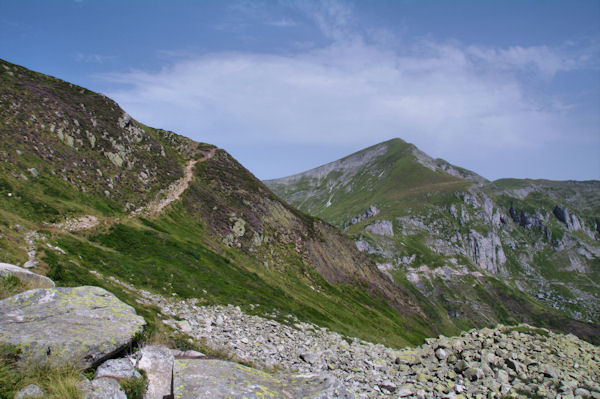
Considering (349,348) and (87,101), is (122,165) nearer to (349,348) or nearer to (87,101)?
(87,101)

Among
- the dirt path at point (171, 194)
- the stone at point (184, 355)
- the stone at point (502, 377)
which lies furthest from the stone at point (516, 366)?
the dirt path at point (171, 194)

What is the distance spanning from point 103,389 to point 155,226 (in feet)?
176

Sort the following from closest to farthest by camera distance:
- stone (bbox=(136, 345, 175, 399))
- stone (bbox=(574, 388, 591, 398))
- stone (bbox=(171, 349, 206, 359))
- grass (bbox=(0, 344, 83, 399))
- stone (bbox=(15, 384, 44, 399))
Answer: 1. stone (bbox=(15, 384, 44, 399))
2. grass (bbox=(0, 344, 83, 399))
3. stone (bbox=(136, 345, 175, 399))
4. stone (bbox=(171, 349, 206, 359))
5. stone (bbox=(574, 388, 591, 398))

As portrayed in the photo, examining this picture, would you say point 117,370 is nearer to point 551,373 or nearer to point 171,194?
point 551,373

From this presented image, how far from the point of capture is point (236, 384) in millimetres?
10445

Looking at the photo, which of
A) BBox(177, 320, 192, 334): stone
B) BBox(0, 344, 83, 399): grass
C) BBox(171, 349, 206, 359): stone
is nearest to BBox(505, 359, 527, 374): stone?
BBox(171, 349, 206, 359): stone

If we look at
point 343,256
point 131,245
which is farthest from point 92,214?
point 343,256

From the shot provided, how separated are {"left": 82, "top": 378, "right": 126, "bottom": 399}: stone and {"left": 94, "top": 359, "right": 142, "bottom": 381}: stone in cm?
28

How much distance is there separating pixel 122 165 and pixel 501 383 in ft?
243

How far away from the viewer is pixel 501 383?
18484 mm

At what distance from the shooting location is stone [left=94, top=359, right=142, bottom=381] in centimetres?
841

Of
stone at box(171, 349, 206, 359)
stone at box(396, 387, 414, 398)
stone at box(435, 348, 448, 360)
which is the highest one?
stone at box(171, 349, 206, 359)

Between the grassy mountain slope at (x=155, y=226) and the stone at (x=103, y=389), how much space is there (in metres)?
16.9

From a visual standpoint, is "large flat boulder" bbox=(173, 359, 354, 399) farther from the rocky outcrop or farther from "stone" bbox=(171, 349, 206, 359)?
"stone" bbox=(171, 349, 206, 359)
